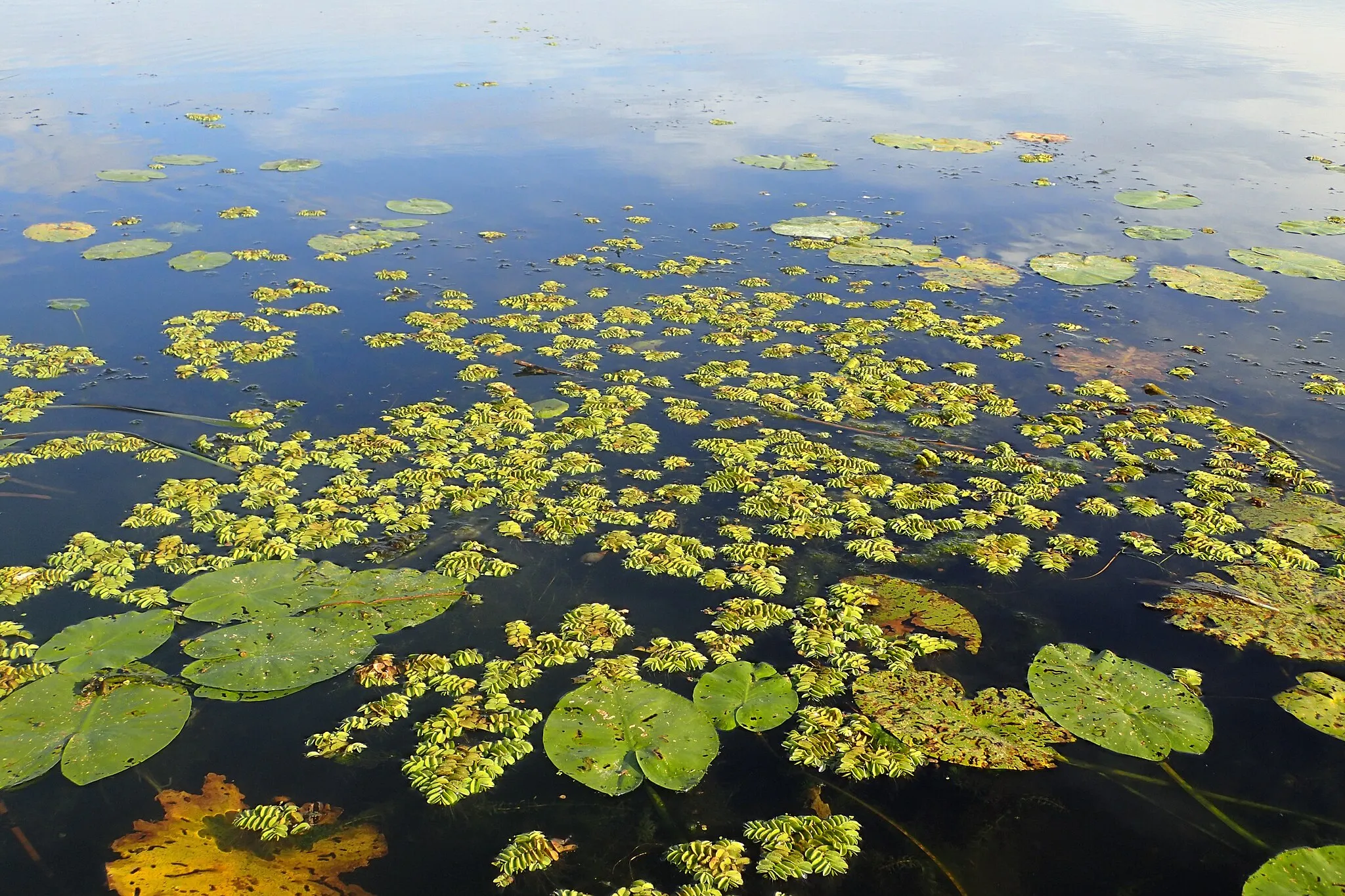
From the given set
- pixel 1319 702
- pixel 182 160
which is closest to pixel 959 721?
pixel 1319 702

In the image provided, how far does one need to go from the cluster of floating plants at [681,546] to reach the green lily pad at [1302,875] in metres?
0.03

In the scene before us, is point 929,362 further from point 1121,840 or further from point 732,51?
point 732,51

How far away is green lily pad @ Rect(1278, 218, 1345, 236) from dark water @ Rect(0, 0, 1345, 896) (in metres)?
0.34

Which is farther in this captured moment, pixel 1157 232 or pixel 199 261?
pixel 1157 232

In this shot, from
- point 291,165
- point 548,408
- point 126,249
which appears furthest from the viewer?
point 291,165

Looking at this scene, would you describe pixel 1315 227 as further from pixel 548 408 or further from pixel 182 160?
pixel 182 160

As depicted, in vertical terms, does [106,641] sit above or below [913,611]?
above

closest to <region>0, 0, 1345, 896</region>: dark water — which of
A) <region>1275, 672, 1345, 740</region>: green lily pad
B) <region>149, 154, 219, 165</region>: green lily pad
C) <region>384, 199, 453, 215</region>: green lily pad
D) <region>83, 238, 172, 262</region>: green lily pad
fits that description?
<region>1275, 672, 1345, 740</region>: green lily pad

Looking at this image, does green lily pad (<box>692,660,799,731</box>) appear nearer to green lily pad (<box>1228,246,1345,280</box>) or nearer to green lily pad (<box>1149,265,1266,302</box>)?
green lily pad (<box>1149,265,1266,302</box>)

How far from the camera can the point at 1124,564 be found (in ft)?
19.0

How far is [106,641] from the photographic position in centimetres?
477

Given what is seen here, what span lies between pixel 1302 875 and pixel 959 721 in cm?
151

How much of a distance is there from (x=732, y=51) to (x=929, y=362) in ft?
82.0

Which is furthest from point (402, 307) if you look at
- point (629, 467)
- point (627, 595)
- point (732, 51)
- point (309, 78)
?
point (732, 51)
